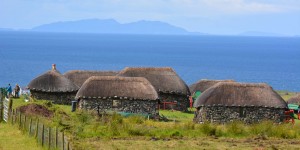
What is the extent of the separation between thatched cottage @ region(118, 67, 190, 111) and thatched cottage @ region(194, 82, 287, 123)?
22.7 ft

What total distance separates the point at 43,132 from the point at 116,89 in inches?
826

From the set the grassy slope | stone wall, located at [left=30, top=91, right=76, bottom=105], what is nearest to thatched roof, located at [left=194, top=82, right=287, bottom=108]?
stone wall, located at [left=30, top=91, right=76, bottom=105]

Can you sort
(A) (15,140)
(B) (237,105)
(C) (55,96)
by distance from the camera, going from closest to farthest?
(A) (15,140), (B) (237,105), (C) (55,96)

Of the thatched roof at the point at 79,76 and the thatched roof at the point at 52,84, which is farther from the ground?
the thatched roof at the point at 79,76

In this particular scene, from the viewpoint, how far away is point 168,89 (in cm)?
5322

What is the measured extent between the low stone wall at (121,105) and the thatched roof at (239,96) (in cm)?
346

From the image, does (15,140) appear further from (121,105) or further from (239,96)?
(239,96)

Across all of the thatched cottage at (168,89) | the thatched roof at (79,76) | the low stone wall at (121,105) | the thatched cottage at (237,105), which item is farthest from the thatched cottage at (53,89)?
the thatched cottage at (237,105)

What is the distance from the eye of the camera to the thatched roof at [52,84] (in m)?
50.1

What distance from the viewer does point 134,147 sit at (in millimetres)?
26656

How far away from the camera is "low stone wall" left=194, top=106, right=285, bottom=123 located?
4553 cm

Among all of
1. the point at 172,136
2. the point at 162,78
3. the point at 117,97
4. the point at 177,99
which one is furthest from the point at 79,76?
the point at 172,136

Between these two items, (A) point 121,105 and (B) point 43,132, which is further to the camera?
(A) point 121,105

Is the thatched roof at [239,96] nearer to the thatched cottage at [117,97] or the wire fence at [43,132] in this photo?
the thatched cottage at [117,97]
